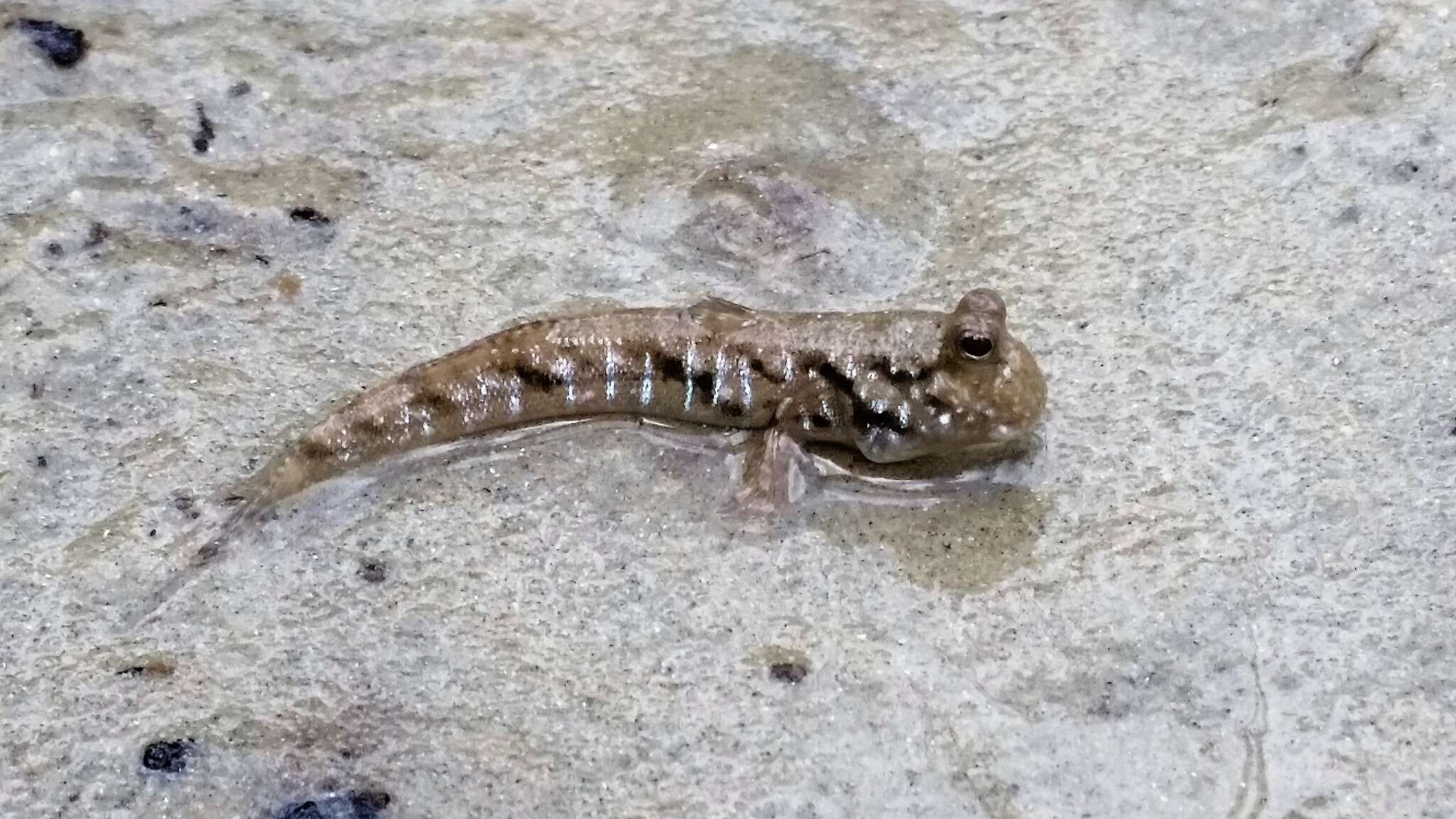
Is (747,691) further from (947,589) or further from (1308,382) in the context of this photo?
(1308,382)

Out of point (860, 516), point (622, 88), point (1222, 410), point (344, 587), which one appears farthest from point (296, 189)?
point (1222, 410)

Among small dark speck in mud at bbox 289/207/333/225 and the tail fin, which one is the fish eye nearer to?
the tail fin

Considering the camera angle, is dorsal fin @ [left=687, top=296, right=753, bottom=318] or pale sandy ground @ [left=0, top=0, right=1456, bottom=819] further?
dorsal fin @ [left=687, top=296, right=753, bottom=318]

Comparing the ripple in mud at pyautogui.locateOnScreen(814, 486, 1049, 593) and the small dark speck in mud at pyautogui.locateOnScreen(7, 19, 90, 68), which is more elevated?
the small dark speck in mud at pyautogui.locateOnScreen(7, 19, 90, 68)

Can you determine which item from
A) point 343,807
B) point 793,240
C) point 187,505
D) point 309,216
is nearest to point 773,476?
point 793,240

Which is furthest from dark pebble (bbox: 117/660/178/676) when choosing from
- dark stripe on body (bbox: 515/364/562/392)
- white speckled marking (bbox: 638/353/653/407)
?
white speckled marking (bbox: 638/353/653/407)

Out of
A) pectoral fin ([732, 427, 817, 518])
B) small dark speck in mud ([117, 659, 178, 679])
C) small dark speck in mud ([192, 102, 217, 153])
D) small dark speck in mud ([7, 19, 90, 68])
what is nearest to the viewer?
small dark speck in mud ([117, 659, 178, 679])

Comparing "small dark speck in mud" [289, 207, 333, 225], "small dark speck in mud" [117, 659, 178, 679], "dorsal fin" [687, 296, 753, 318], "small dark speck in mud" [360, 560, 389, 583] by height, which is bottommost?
"small dark speck in mud" [117, 659, 178, 679]
